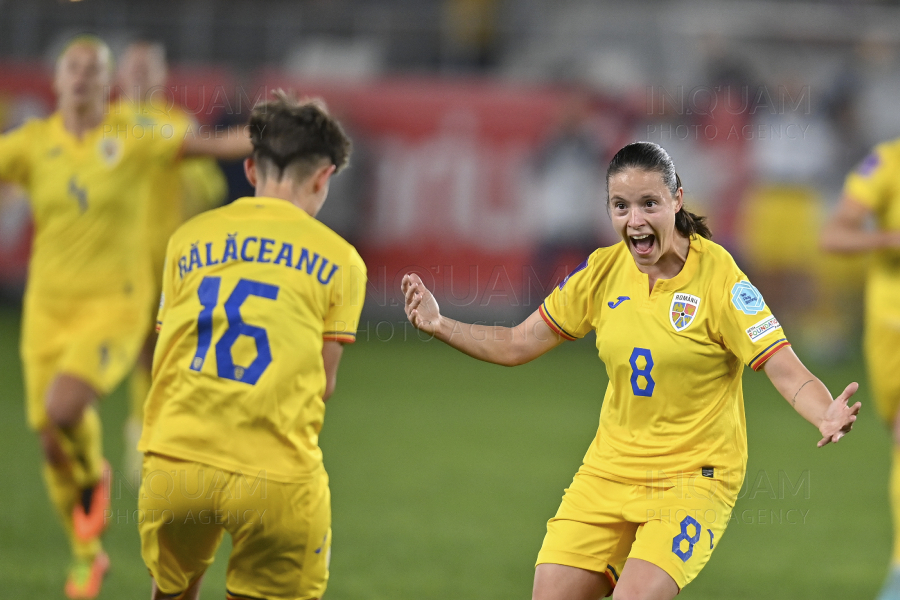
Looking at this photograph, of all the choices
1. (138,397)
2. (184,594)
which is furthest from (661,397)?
(138,397)

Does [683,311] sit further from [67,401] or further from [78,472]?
[78,472]

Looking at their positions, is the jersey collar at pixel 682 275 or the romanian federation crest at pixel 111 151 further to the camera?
the romanian federation crest at pixel 111 151

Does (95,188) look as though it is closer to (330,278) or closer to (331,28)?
(330,278)

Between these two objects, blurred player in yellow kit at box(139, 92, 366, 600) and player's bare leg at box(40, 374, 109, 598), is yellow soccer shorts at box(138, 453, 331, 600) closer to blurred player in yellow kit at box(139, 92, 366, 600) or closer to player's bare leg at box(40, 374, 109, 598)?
blurred player in yellow kit at box(139, 92, 366, 600)

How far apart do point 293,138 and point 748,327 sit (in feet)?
5.36

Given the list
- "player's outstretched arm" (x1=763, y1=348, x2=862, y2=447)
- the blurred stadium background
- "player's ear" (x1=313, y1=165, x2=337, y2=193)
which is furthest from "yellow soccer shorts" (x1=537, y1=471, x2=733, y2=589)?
the blurred stadium background

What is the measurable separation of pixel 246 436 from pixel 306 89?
39.7ft

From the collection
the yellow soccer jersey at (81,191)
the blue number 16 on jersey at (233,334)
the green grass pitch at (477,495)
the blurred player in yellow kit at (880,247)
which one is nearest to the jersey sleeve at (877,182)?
the blurred player in yellow kit at (880,247)

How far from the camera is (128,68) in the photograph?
8.59m

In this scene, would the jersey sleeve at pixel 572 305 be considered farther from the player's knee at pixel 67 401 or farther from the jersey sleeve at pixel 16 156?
the jersey sleeve at pixel 16 156

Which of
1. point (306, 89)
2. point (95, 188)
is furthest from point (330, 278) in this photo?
point (306, 89)

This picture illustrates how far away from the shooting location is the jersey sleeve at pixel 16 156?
6.20 m

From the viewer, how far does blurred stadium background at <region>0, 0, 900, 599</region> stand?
11688 mm

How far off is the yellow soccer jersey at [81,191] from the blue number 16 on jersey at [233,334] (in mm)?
2790
